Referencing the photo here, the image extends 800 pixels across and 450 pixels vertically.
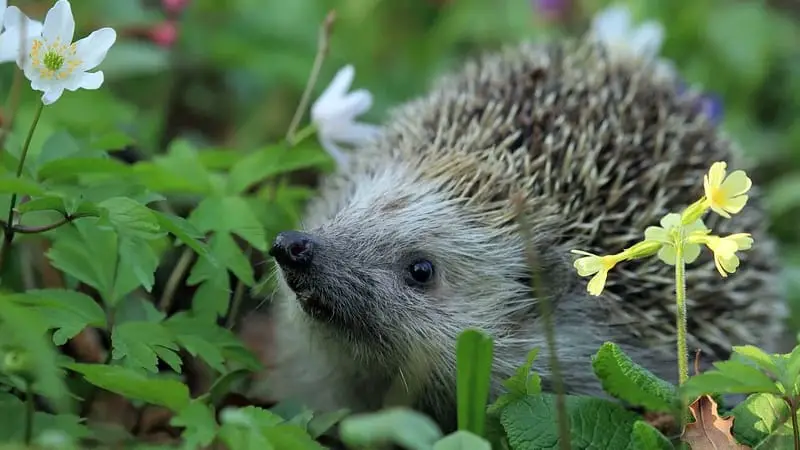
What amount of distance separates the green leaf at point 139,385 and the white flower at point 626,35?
189cm

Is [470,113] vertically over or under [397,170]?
over

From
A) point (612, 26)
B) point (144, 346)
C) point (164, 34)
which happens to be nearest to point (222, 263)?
point (144, 346)

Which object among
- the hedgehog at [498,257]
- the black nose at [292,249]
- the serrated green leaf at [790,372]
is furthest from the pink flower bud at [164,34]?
the serrated green leaf at [790,372]

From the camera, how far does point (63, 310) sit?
172 cm

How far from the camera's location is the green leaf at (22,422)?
1.57 m

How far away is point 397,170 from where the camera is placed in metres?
2.34

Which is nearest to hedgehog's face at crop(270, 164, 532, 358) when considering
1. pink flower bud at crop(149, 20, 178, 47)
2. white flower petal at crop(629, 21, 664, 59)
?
pink flower bud at crop(149, 20, 178, 47)

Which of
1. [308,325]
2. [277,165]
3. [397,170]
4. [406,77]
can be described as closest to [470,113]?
[397,170]

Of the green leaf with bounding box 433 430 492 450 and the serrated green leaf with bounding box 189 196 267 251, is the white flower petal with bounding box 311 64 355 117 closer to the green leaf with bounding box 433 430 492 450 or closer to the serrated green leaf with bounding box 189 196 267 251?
the serrated green leaf with bounding box 189 196 267 251

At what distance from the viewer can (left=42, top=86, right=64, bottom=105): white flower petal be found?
172cm

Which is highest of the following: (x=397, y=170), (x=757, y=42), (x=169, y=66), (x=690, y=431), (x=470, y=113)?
(x=757, y=42)

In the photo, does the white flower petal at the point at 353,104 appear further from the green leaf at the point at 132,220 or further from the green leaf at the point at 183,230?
the green leaf at the point at 132,220

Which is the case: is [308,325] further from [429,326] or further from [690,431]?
[690,431]

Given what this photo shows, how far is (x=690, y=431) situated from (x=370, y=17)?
2587mm
